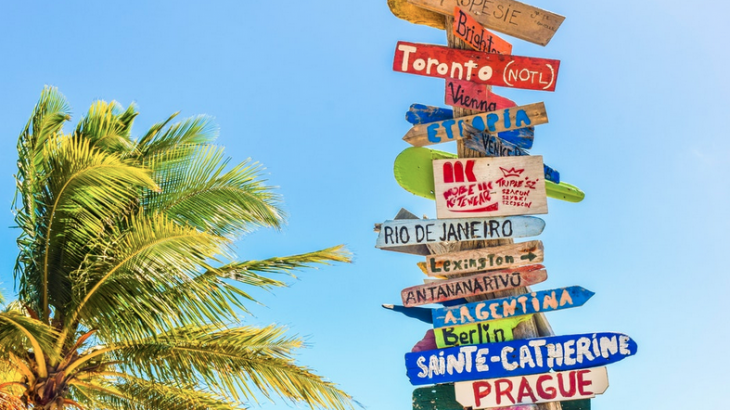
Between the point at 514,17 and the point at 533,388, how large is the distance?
381cm

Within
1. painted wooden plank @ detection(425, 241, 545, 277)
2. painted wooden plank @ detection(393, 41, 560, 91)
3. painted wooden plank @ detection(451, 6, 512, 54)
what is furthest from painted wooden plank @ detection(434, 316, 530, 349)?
painted wooden plank @ detection(451, 6, 512, 54)

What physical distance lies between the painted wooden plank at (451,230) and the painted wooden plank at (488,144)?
2.36ft

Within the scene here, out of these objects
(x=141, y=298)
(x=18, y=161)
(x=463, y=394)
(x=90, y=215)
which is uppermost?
(x=18, y=161)

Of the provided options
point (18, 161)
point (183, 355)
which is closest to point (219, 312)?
point (183, 355)

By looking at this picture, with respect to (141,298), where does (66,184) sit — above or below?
above

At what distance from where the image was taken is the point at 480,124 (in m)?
8.36

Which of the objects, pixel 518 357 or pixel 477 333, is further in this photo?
pixel 477 333

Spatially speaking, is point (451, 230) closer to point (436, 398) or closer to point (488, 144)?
point (488, 144)

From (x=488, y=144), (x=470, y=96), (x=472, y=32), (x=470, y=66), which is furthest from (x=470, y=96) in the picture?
(x=472, y=32)

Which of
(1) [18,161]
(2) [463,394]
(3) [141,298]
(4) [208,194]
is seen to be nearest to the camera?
(2) [463,394]

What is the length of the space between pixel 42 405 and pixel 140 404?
1045 millimetres

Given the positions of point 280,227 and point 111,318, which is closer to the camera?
point 111,318

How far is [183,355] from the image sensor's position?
30.0 feet

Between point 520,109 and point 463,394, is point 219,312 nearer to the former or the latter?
point 463,394
